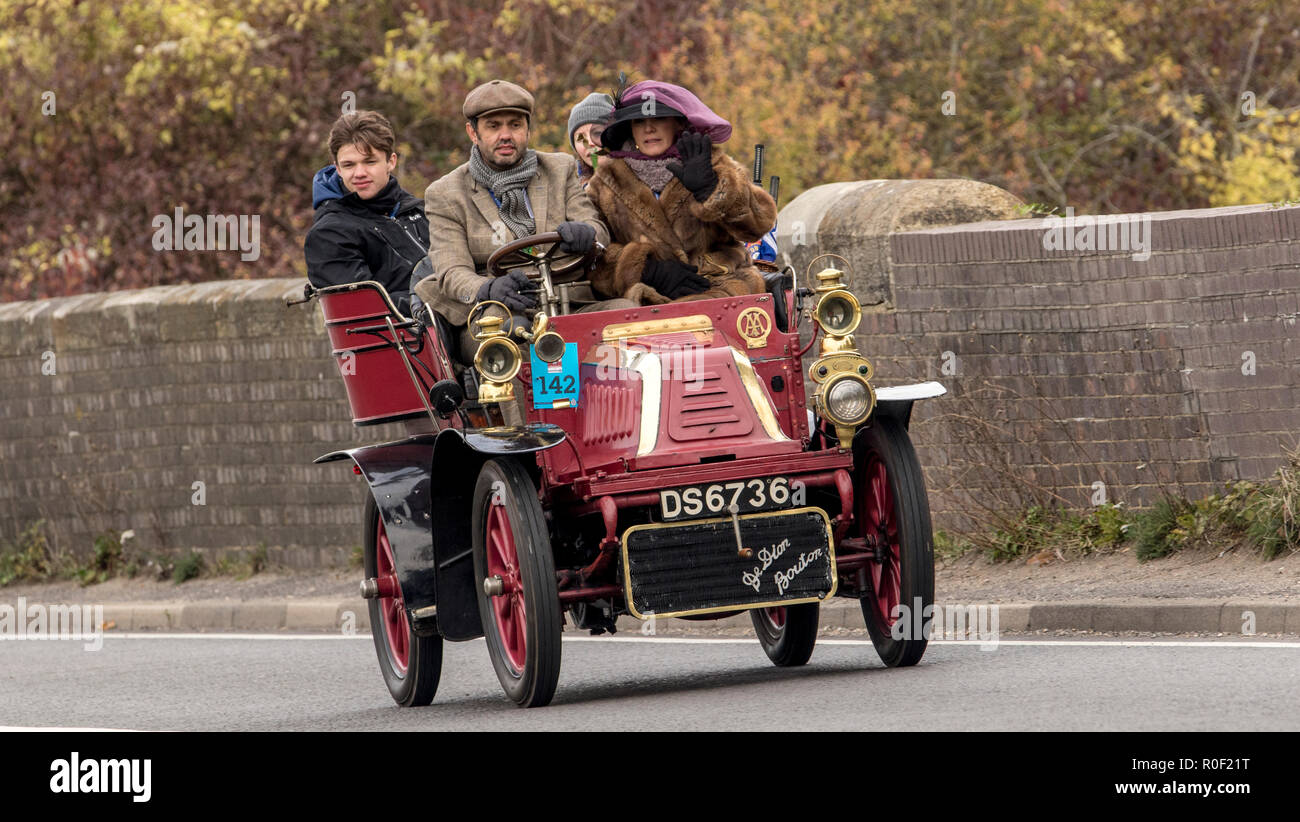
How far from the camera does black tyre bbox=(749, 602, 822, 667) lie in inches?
387

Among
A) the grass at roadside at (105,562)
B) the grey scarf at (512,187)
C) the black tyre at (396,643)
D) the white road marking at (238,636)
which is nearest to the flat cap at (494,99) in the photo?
the grey scarf at (512,187)

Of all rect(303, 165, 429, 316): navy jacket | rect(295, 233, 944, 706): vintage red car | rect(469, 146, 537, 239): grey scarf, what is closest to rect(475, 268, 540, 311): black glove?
rect(295, 233, 944, 706): vintage red car

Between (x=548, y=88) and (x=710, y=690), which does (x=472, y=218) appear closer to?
(x=710, y=690)

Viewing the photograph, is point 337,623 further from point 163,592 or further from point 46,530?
point 46,530

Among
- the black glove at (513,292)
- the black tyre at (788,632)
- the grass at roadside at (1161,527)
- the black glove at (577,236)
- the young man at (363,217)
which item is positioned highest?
the young man at (363,217)

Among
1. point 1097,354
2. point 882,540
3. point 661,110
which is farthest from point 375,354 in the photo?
point 1097,354

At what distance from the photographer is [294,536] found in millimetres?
16906

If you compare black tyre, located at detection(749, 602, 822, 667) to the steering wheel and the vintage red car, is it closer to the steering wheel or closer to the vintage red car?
the vintage red car

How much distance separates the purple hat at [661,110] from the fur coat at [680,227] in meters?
0.11

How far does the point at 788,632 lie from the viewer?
32.6 ft

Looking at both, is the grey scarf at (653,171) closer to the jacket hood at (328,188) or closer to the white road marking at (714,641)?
the jacket hood at (328,188)

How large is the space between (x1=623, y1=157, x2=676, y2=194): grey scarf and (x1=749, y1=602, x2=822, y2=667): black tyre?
6.22 feet

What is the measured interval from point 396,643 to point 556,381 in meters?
1.91

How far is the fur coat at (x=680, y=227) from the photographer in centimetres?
912
